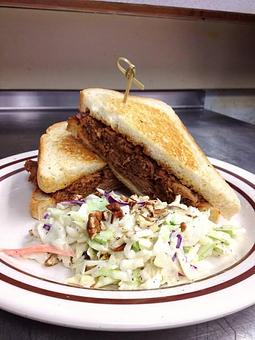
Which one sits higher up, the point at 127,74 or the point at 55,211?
the point at 127,74

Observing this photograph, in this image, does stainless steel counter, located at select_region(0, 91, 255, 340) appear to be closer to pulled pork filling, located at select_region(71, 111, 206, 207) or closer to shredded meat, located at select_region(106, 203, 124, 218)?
shredded meat, located at select_region(106, 203, 124, 218)

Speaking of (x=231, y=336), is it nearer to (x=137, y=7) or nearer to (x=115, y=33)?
(x=137, y=7)

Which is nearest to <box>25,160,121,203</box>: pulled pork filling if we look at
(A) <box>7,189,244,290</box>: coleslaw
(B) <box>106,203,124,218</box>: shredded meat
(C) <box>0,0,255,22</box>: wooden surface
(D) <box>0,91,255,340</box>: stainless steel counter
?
(A) <box>7,189,244,290</box>: coleslaw

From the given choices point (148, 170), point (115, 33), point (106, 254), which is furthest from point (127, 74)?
point (115, 33)

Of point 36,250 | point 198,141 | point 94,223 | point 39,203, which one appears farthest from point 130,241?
point 198,141

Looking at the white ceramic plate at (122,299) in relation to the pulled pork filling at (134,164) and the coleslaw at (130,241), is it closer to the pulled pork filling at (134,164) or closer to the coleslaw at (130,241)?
the coleslaw at (130,241)

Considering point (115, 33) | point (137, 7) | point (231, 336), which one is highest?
point (137, 7)

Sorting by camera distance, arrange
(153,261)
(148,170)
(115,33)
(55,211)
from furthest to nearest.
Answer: (115,33) → (148,170) → (55,211) → (153,261)
